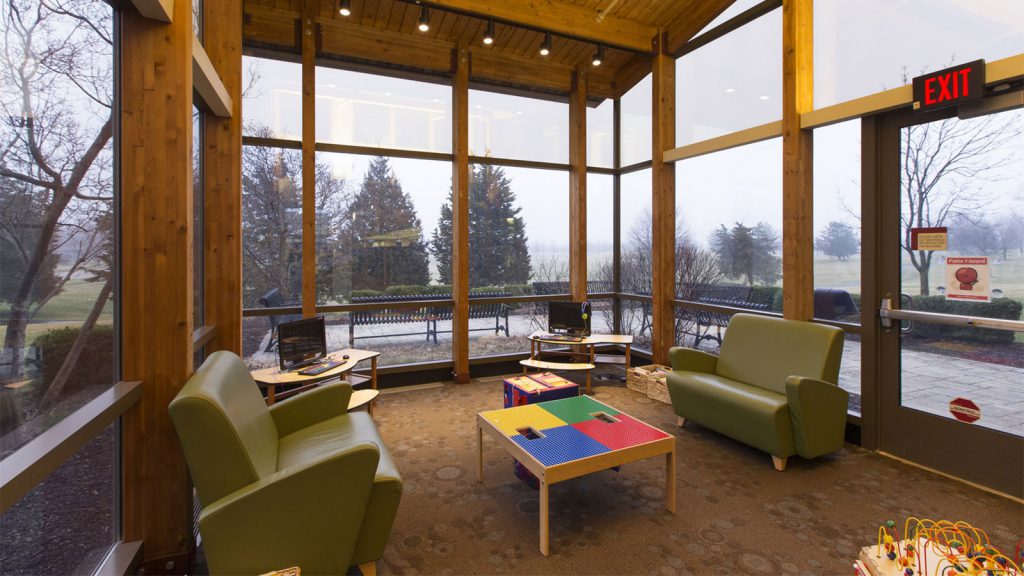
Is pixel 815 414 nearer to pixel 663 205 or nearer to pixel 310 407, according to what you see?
pixel 663 205

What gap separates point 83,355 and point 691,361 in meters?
4.08

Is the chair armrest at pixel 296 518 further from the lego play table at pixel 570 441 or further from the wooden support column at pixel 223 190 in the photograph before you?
the wooden support column at pixel 223 190

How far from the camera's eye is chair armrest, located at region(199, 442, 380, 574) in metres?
1.84

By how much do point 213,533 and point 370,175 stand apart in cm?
411

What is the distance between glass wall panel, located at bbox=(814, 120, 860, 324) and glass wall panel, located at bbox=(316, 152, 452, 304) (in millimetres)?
3732

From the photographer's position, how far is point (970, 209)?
3.10 meters

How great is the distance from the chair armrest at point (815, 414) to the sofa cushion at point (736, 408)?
66 millimetres

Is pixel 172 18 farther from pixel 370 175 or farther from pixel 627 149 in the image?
pixel 627 149

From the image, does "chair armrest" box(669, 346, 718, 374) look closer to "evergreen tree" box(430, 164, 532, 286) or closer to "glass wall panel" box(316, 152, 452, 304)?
"evergreen tree" box(430, 164, 532, 286)

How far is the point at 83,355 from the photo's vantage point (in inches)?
75.0

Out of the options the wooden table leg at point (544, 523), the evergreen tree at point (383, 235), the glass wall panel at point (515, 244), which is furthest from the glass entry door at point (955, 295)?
the evergreen tree at point (383, 235)

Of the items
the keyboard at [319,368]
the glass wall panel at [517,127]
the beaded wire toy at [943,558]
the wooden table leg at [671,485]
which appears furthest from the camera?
the glass wall panel at [517,127]

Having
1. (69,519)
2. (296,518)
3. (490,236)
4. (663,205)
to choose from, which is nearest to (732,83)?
(663,205)

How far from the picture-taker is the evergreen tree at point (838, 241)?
379cm
